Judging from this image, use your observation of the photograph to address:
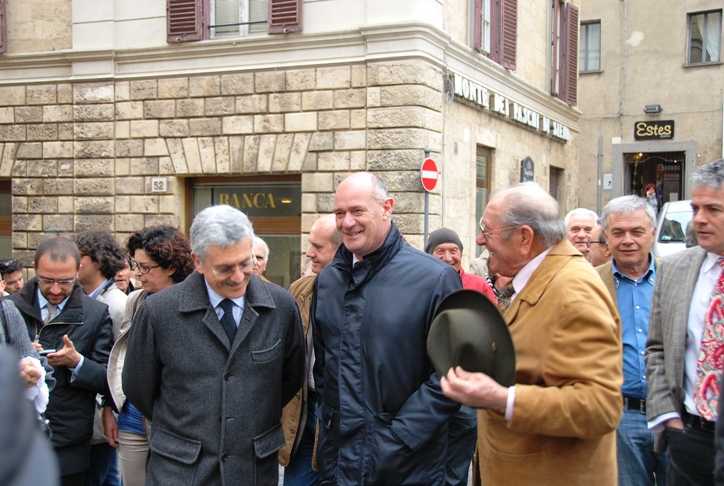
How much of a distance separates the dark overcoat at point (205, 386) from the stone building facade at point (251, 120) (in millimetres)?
7773

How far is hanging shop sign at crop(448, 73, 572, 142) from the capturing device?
12141 mm

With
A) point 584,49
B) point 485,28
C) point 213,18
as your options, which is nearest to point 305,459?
A: point 213,18

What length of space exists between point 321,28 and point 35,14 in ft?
17.1

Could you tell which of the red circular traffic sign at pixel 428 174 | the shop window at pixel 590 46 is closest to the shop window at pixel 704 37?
the shop window at pixel 590 46

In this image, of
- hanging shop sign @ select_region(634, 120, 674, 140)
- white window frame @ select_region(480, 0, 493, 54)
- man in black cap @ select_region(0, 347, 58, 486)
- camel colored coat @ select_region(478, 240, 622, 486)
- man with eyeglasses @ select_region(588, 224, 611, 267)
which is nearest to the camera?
man in black cap @ select_region(0, 347, 58, 486)

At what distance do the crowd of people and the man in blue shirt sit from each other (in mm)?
540

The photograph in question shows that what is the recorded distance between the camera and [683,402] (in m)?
3.33

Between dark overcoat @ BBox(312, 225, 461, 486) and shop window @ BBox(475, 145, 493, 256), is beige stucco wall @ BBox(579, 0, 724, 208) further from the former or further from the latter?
dark overcoat @ BBox(312, 225, 461, 486)

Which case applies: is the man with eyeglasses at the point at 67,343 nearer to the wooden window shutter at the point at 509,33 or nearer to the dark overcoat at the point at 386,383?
the dark overcoat at the point at 386,383

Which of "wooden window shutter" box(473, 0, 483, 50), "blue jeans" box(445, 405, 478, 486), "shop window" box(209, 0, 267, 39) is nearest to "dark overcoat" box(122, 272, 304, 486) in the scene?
"blue jeans" box(445, 405, 478, 486)

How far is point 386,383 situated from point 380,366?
0.07 meters

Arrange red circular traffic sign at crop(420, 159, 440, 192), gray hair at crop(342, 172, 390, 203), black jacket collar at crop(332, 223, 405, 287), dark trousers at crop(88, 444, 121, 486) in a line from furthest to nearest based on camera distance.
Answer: red circular traffic sign at crop(420, 159, 440, 192)
dark trousers at crop(88, 444, 121, 486)
gray hair at crop(342, 172, 390, 203)
black jacket collar at crop(332, 223, 405, 287)

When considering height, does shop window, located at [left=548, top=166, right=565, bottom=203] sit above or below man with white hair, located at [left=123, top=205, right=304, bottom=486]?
above

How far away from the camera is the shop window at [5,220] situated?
44.9 ft
